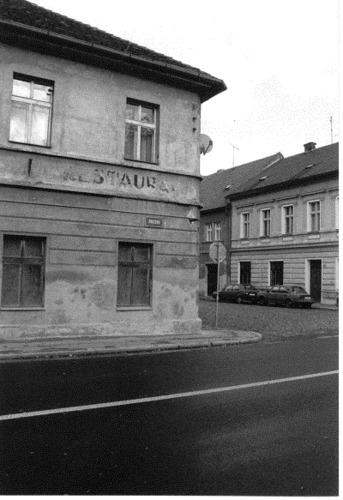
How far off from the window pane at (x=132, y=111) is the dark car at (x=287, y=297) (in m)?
17.2

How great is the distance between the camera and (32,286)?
439 inches

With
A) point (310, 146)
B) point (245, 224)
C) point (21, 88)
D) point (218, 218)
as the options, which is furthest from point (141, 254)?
point (310, 146)

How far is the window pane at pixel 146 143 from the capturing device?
12953mm

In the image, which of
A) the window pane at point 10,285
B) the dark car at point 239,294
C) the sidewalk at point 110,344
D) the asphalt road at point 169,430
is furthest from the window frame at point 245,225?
the asphalt road at point 169,430

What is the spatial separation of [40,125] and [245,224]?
2528cm

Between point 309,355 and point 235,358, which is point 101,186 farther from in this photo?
point 309,355

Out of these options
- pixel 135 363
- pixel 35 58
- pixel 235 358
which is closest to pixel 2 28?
pixel 35 58

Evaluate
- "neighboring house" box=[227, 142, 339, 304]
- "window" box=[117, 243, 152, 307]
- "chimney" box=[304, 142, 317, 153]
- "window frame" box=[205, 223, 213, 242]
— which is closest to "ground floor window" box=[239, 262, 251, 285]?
"neighboring house" box=[227, 142, 339, 304]

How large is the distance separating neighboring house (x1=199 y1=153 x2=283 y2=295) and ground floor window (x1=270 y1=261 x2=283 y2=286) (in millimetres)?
A: 4340

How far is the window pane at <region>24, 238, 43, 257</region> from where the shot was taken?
11141 mm

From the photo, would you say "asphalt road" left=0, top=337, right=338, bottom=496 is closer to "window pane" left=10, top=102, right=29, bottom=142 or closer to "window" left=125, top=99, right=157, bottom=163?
"window pane" left=10, top=102, right=29, bottom=142

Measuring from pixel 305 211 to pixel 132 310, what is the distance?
815 inches

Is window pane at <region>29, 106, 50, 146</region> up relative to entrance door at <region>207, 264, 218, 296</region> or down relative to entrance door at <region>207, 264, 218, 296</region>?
up

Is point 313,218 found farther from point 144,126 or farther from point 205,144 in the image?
point 144,126
